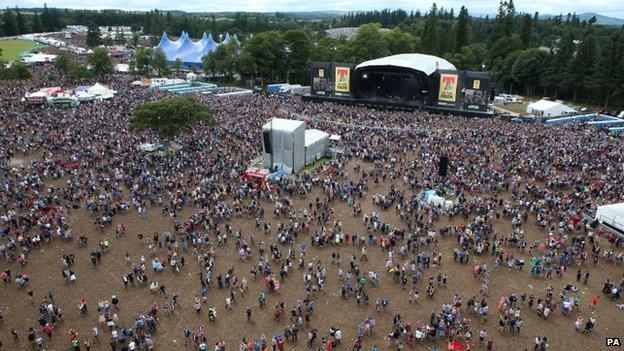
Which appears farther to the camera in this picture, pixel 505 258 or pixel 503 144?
pixel 503 144

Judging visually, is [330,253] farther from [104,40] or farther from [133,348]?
[104,40]

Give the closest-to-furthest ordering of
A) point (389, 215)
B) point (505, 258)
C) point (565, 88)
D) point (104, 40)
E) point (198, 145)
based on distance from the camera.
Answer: point (505, 258)
point (389, 215)
point (198, 145)
point (565, 88)
point (104, 40)

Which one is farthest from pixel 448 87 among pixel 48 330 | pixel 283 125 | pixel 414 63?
pixel 48 330

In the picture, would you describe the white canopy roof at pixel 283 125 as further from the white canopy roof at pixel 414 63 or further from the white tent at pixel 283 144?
the white canopy roof at pixel 414 63

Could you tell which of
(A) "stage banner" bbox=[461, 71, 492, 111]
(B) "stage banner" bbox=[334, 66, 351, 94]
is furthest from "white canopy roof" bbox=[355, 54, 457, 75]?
(A) "stage banner" bbox=[461, 71, 492, 111]

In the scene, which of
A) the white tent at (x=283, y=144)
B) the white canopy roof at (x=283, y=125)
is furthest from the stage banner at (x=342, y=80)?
the white canopy roof at (x=283, y=125)

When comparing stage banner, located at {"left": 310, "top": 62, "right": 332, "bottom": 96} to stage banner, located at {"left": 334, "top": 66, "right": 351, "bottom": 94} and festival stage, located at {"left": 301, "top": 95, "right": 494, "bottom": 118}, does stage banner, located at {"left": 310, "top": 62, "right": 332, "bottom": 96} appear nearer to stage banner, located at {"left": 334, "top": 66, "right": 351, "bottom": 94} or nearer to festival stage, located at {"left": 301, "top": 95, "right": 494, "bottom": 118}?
festival stage, located at {"left": 301, "top": 95, "right": 494, "bottom": 118}

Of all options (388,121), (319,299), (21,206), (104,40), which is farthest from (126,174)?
(104,40)
